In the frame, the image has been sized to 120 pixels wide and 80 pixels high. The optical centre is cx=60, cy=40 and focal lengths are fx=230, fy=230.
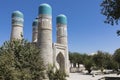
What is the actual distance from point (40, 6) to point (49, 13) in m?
1.46

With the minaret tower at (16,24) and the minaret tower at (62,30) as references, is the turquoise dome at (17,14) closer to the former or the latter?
the minaret tower at (16,24)

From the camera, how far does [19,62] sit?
17.8 m

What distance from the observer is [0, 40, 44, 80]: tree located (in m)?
15.5

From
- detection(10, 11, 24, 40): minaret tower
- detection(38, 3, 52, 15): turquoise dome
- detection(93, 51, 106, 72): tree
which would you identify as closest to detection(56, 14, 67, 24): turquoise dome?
detection(10, 11, 24, 40): minaret tower

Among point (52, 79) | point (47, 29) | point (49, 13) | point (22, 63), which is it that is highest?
point (49, 13)

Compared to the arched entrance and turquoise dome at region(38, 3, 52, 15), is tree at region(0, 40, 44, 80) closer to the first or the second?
turquoise dome at region(38, 3, 52, 15)

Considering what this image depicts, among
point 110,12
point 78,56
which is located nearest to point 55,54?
point 110,12

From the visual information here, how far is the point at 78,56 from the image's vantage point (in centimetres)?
7594

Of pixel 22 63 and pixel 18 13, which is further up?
pixel 18 13

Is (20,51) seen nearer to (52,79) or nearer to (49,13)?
(52,79)

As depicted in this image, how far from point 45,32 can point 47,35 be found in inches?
17.8

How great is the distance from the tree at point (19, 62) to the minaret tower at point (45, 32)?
306 inches

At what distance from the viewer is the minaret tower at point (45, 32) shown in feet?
91.6

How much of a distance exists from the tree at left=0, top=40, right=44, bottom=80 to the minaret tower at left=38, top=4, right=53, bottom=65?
7.77 meters
